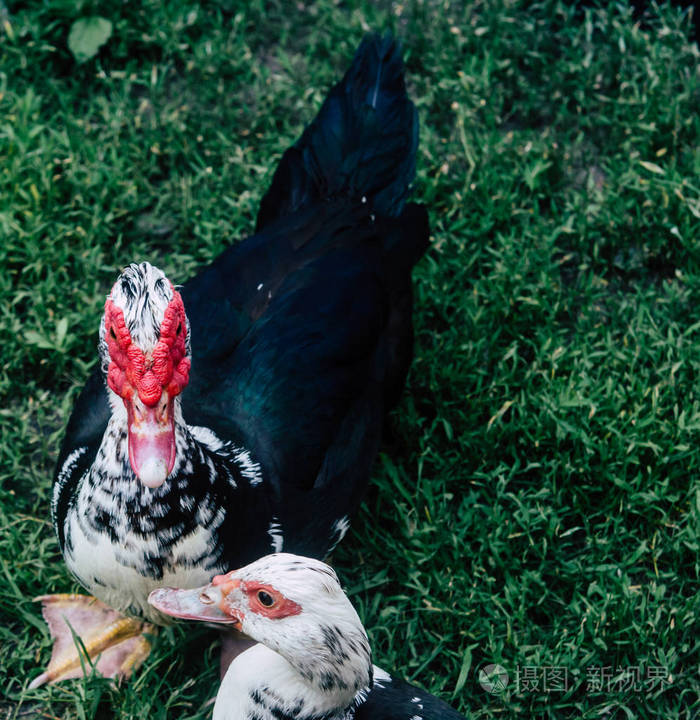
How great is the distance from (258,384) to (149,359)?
2.27 feet

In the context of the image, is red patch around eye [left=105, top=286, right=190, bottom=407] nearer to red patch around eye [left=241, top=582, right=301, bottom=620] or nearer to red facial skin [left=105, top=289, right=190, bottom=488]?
red facial skin [left=105, top=289, right=190, bottom=488]

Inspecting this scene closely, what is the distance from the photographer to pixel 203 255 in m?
4.12

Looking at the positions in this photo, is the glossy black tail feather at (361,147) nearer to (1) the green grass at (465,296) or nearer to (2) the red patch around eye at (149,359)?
(1) the green grass at (465,296)

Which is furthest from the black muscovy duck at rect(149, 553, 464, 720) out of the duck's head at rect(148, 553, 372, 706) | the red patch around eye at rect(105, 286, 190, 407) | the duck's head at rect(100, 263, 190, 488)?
the red patch around eye at rect(105, 286, 190, 407)

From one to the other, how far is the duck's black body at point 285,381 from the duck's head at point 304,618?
32cm

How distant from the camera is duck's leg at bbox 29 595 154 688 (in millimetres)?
3068

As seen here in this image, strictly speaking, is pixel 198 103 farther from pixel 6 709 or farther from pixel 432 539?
pixel 6 709

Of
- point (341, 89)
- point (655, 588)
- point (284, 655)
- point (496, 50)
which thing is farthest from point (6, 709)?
point (496, 50)

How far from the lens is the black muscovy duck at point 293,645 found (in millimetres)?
2332

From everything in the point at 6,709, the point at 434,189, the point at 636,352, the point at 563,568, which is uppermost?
the point at 434,189

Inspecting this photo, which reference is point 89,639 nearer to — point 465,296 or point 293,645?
point 293,645

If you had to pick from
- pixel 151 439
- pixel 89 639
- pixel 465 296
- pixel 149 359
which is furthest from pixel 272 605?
pixel 465 296

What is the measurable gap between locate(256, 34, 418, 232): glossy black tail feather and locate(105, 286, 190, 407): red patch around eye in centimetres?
132

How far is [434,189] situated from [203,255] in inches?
40.5
